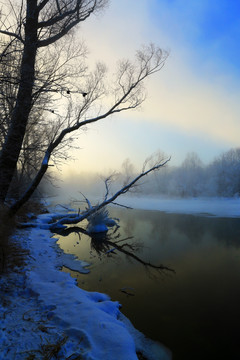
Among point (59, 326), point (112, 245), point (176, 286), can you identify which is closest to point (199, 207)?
point (112, 245)

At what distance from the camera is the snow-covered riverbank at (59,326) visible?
246 cm

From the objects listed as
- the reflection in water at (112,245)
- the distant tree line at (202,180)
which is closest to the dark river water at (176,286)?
the reflection in water at (112,245)

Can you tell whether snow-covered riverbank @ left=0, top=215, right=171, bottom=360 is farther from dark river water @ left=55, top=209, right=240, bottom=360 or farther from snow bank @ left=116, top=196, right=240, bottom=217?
snow bank @ left=116, top=196, right=240, bottom=217

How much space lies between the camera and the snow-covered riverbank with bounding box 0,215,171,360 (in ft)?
8.06

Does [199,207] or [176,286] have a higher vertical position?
[199,207]

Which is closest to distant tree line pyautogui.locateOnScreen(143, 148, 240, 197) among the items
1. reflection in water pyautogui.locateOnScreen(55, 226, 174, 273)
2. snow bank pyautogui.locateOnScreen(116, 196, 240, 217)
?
snow bank pyautogui.locateOnScreen(116, 196, 240, 217)

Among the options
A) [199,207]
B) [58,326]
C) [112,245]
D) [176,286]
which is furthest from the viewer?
[199,207]

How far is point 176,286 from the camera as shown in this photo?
19.7 ft

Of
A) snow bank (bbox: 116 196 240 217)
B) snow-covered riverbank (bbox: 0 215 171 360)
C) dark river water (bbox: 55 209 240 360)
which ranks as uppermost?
snow bank (bbox: 116 196 240 217)

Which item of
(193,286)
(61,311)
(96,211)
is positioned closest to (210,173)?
(96,211)

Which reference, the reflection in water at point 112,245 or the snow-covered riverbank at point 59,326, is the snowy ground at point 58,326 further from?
the reflection in water at point 112,245

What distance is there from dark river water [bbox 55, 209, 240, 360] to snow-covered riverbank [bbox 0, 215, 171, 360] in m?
0.61

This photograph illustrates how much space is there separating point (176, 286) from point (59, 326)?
397cm

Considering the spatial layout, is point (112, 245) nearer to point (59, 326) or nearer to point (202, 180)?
point (59, 326)
